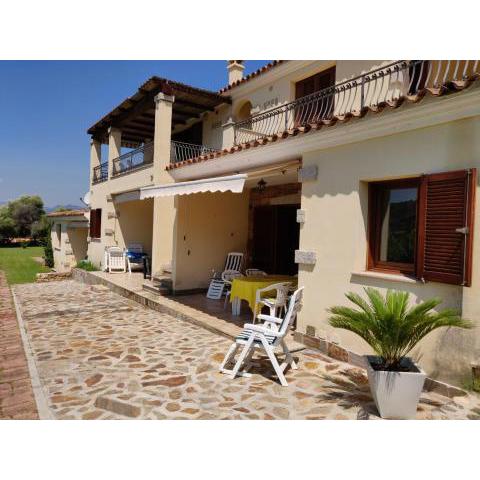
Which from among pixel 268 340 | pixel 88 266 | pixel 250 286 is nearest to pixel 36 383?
pixel 268 340

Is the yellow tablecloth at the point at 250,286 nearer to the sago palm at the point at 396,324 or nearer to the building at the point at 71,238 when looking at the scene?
the sago palm at the point at 396,324

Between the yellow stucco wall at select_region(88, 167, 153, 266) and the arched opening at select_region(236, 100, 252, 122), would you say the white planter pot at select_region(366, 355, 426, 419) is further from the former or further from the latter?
the arched opening at select_region(236, 100, 252, 122)

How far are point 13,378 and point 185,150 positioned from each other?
609 inches

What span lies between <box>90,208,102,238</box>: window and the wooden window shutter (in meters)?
23.4

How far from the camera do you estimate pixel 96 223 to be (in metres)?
27.4

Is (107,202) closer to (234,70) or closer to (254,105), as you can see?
(234,70)

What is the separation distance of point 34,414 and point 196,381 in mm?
2963

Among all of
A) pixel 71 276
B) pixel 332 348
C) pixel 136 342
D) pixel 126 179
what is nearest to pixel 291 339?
pixel 332 348

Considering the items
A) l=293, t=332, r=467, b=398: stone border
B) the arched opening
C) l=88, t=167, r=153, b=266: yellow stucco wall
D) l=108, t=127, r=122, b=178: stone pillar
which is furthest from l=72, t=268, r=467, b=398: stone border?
the arched opening

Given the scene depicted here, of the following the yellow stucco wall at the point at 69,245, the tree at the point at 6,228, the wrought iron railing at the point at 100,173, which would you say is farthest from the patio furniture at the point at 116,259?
the tree at the point at 6,228

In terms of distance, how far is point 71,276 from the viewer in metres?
27.0

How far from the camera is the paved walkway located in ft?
21.4

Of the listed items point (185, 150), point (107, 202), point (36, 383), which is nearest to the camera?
point (36, 383)
